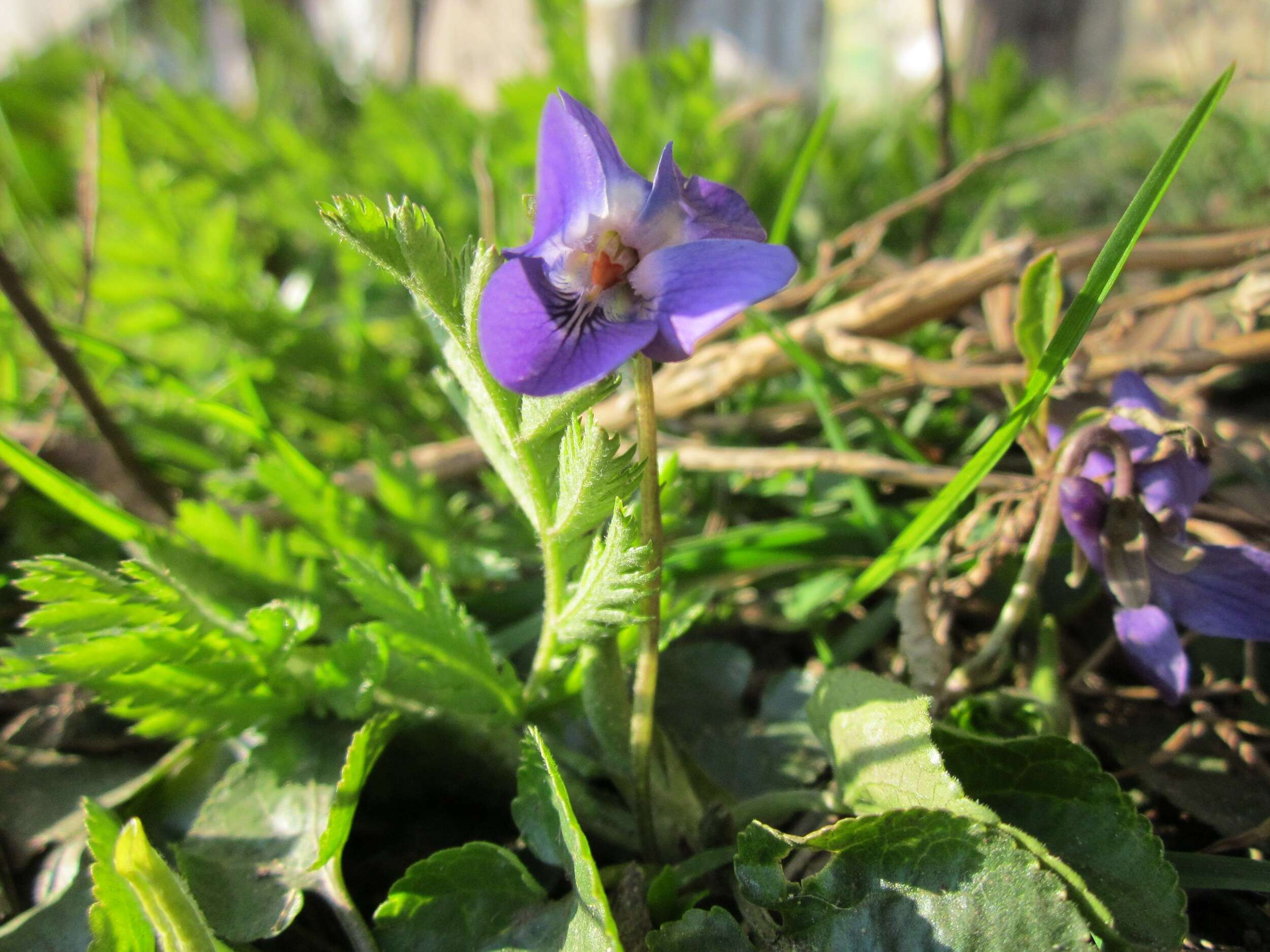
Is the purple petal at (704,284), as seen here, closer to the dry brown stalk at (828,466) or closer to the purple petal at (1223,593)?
the dry brown stalk at (828,466)

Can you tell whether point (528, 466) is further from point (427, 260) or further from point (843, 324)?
point (843, 324)

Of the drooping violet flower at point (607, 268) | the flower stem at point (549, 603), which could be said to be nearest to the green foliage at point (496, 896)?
the flower stem at point (549, 603)

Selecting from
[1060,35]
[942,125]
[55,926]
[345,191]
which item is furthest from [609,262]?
[1060,35]

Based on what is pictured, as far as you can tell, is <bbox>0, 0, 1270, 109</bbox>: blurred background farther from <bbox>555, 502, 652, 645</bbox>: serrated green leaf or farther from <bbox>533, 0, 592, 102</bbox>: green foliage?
<bbox>555, 502, 652, 645</bbox>: serrated green leaf

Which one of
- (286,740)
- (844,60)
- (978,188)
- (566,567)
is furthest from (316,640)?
(844,60)

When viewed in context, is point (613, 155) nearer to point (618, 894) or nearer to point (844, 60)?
point (618, 894)

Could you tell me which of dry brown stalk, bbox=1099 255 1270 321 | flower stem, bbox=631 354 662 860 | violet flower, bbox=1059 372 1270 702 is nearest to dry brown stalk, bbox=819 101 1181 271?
dry brown stalk, bbox=1099 255 1270 321
